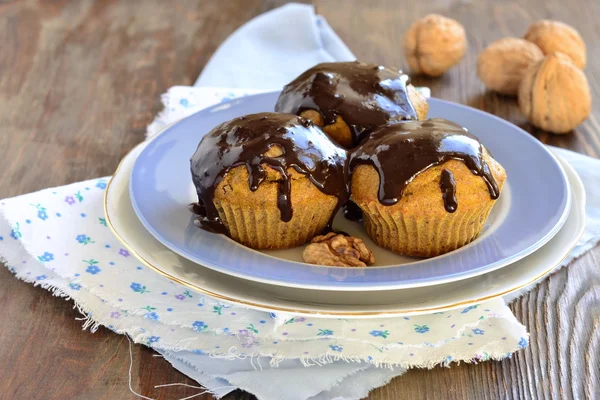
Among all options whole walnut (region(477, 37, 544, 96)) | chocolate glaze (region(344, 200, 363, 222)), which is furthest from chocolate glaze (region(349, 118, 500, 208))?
whole walnut (region(477, 37, 544, 96))

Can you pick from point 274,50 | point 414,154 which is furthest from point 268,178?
point 274,50

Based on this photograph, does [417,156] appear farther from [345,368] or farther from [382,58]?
[382,58]

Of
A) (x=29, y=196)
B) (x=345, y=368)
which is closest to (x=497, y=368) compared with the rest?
(x=345, y=368)

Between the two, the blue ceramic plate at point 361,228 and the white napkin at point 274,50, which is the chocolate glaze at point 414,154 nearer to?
the blue ceramic plate at point 361,228

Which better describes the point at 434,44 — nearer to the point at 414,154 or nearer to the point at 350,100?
the point at 350,100

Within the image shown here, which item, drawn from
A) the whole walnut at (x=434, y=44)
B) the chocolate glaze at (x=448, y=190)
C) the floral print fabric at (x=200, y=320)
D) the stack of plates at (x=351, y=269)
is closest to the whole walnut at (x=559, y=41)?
the whole walnut at (x=434, y=44)

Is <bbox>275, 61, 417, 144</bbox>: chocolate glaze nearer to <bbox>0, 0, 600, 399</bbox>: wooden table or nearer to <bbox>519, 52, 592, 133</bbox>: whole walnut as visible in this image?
<bbox>0, 0, 600, 399</bbox>: wooden table
